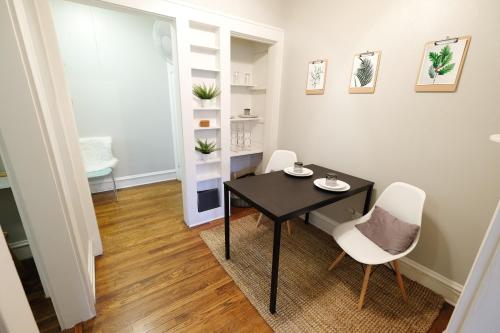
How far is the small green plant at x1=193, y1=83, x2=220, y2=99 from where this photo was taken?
2139 mm

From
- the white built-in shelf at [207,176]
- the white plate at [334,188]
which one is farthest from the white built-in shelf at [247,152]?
the white plate at [334,188]

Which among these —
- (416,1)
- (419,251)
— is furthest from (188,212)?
(416,1)

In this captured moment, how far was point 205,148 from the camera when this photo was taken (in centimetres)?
228

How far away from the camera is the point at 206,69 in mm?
2145

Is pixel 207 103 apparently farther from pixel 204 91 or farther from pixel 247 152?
pixel 247 152

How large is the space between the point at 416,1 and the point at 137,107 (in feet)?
11.1

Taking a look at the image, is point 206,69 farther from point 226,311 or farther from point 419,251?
point 419,251

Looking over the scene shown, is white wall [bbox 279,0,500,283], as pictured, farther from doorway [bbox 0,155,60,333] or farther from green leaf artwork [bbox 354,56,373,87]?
doorway [bbox 0,155,60,333]

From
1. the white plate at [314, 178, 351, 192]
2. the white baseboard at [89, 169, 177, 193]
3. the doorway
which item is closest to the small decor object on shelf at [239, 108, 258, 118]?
the white plate at [314, 178, 351, 192]

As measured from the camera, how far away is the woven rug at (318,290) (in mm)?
1406

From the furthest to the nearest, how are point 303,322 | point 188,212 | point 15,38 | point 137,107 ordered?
point 137,107, point 188,212, point 303,322, point 15,38

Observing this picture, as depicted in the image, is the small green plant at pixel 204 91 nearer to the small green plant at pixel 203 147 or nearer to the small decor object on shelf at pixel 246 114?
the small green plant at pixel 203 147

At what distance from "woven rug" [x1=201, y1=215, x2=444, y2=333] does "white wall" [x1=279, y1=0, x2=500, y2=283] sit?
369 millimetres

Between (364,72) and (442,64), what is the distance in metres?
0.52
